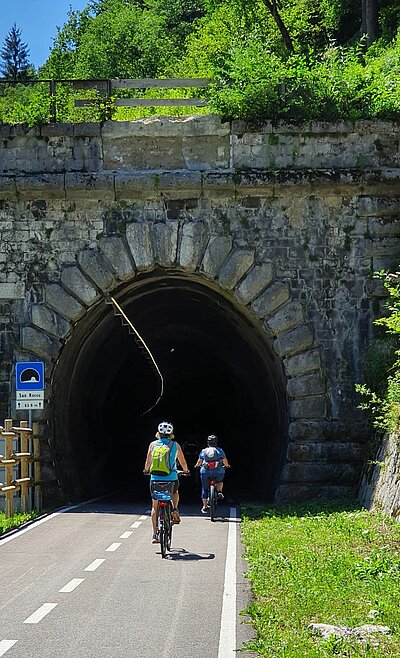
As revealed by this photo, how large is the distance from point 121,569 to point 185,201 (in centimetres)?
962

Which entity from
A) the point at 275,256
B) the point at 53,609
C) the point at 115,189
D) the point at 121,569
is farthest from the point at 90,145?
the point at 53,609

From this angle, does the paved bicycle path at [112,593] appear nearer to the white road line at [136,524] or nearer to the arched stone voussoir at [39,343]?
the white road line at [136,524]

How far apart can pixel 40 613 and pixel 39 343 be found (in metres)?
10.9

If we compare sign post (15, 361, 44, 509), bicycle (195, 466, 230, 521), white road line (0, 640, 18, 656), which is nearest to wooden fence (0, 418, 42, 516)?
sign post (15, 361, 44, 509)

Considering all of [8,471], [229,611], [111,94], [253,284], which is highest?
[111,94]

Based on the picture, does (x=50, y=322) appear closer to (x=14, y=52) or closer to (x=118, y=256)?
(x=118, y=256)

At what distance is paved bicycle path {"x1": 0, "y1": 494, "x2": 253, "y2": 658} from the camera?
7457 millimetres

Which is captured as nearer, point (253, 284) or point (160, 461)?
point (160, 461)

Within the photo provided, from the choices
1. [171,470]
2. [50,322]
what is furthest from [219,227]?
[171,470]

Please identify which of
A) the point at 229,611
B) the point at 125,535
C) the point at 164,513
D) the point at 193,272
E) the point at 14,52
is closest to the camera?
the point at 229,611

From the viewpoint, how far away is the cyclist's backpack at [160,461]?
42.7ft

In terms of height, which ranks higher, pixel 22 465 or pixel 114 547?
pixel 22 465

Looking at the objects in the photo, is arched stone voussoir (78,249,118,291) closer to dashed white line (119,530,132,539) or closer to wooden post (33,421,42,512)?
wooden post (33,421,42,512)

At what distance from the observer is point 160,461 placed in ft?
42.8
